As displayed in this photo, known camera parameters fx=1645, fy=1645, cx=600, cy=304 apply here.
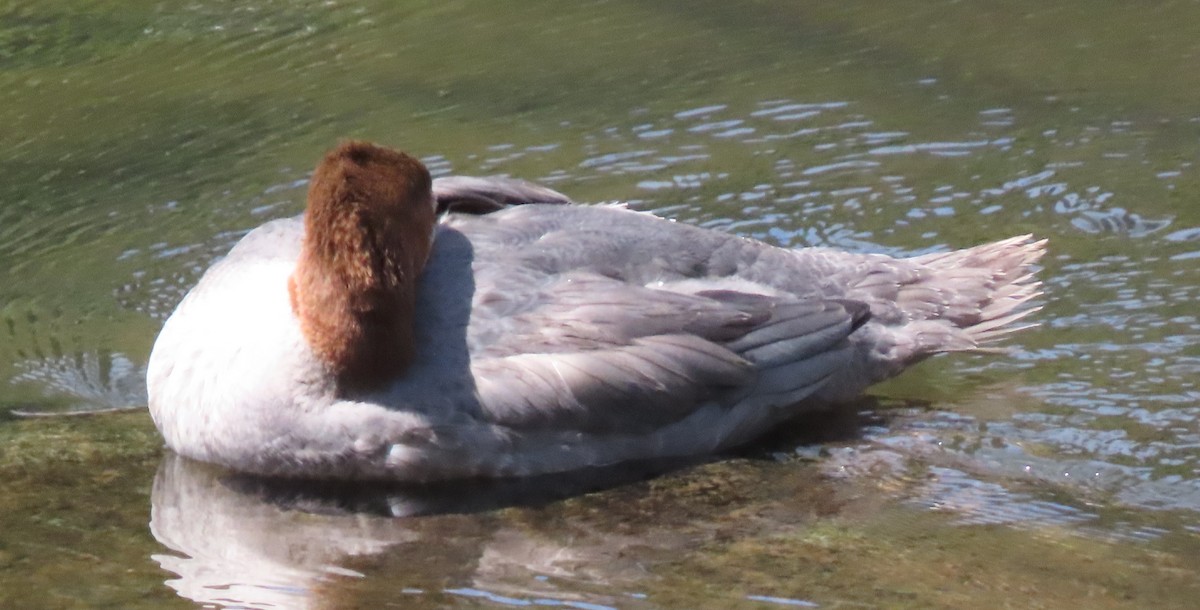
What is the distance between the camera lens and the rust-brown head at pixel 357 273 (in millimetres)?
4844

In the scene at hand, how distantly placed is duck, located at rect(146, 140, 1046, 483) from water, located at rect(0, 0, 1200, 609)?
0.17 metres

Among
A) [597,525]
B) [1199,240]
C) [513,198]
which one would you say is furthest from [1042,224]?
[597,525]

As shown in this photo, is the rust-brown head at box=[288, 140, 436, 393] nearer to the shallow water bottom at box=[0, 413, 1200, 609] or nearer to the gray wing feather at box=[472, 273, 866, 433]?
the gray wing feather at box=[472, 273, 866, 433]

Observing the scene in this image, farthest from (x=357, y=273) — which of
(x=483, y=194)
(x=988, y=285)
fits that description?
(x=988, y=285)

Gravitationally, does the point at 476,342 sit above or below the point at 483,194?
below

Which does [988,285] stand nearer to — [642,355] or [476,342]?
[642,355]

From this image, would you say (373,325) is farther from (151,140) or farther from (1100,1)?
(1100,1)

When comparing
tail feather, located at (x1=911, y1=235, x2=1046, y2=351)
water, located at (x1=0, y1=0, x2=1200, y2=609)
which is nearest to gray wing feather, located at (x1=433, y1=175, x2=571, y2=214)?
water, located at (x1=0, y1=0, x2=1200, y2=609)

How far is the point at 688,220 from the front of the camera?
667 cm

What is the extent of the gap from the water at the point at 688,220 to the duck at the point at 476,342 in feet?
0.57

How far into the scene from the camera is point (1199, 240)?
6.16 metres

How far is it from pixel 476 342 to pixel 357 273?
417 mm

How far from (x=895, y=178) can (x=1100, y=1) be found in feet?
8.22

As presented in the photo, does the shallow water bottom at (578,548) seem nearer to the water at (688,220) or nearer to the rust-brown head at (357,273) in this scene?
the water at (688,220)
